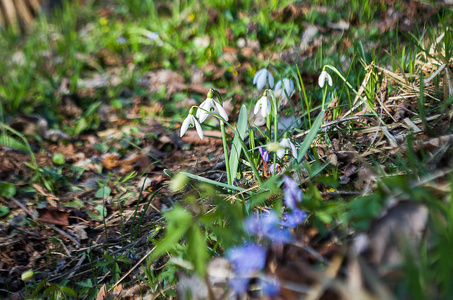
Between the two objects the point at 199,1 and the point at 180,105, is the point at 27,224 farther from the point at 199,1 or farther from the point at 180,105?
the point at 199,1

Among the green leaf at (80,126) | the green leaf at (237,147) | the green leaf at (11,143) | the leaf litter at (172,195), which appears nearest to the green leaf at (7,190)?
the leaf litter at (172,195)

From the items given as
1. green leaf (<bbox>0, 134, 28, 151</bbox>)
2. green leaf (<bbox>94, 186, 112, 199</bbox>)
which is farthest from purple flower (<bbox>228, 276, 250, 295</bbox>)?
green leaf (<bbox>0, 134, 28, 151</bbox>)

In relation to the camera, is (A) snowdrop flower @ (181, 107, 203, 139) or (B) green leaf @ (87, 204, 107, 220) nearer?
(A) snowdrop flower @ (181, 107, 203, 139)

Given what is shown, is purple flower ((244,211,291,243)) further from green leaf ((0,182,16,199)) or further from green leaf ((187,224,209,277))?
green leaf ((0,182,16,199))

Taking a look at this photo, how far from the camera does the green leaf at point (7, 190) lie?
1.95 meters

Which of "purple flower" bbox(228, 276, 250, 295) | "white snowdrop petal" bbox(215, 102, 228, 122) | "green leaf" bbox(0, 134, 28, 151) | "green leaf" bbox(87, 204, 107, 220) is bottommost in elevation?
"green leaf" bbox(87, 204, 107, 220)

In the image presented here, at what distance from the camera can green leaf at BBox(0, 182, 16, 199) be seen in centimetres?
195

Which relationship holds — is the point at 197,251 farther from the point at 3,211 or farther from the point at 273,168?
the point at 3,211

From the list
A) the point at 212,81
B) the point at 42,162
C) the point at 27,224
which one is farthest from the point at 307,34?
the point at 27,224

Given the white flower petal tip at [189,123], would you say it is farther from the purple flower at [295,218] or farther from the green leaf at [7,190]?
the green leaf at [7,190]

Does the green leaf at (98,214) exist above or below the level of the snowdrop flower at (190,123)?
below

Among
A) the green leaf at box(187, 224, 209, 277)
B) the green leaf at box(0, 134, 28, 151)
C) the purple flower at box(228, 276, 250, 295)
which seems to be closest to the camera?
the green leaf at box(187, 224, 209, 277)

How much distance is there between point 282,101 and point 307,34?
1.20 meters

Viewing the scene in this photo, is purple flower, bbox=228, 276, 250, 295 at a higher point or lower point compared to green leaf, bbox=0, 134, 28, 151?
higher
